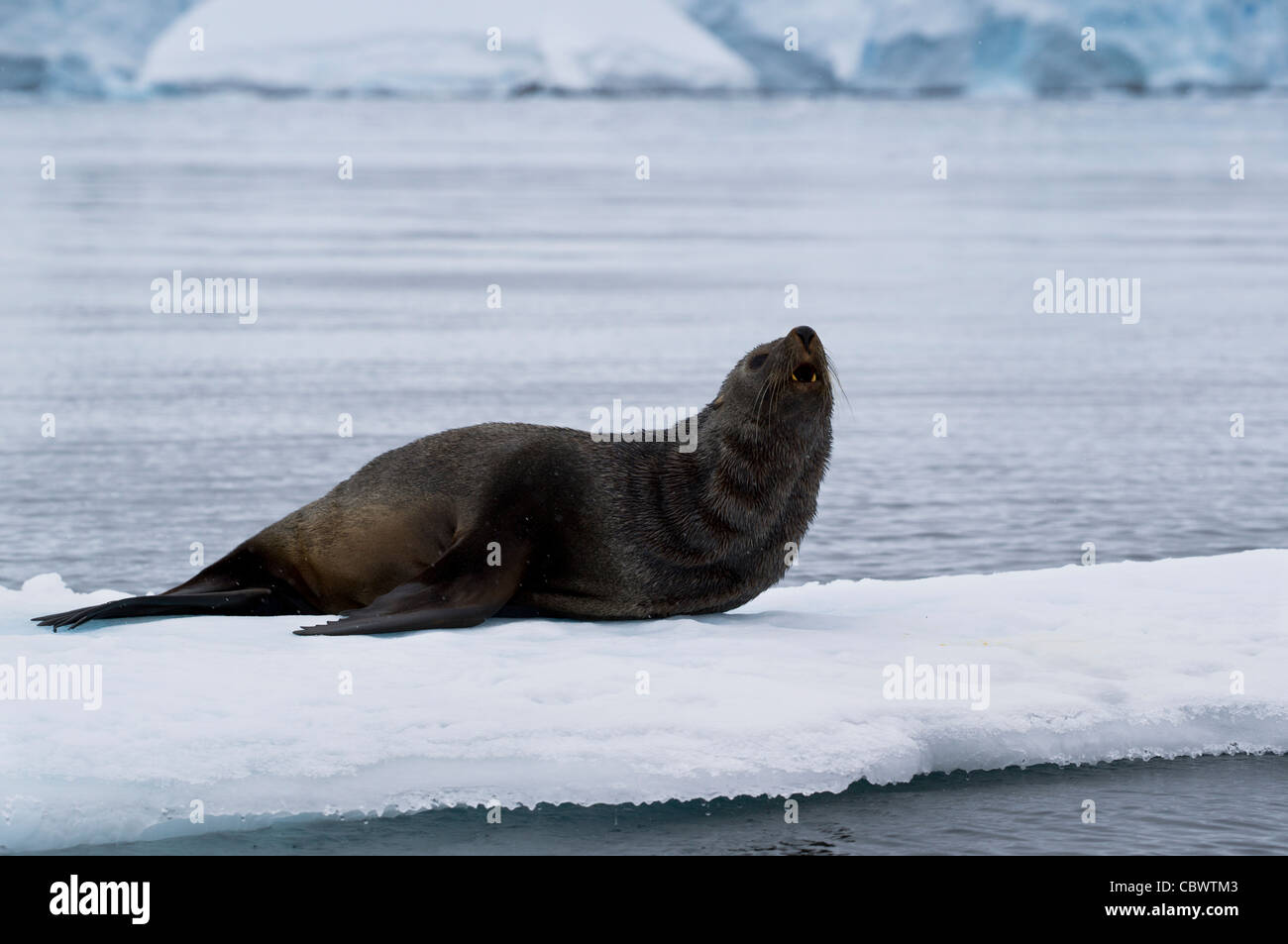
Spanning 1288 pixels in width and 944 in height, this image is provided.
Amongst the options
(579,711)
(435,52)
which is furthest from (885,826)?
(435,52)

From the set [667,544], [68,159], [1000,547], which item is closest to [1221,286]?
[1000,547]

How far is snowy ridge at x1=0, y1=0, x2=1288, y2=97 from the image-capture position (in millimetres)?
52631

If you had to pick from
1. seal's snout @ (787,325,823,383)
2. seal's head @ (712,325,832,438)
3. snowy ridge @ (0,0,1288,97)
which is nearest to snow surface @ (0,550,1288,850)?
seal's head @ (712,325,832,438)

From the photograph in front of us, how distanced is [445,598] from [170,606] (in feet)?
3.21

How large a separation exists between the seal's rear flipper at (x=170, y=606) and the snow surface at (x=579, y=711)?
67 millimetres

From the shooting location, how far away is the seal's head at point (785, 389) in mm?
5852

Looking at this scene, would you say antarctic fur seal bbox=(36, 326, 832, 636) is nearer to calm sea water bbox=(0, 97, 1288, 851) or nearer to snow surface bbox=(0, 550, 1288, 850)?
snow surface bbox=(0, 550, 1288, 850)

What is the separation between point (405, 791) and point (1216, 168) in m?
35.4

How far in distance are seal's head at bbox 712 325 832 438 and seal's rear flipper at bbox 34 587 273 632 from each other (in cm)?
178

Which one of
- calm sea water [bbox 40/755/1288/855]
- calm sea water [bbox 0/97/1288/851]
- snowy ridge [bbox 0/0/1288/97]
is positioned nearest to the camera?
calm sea water [bbox 40/755/1288/855]

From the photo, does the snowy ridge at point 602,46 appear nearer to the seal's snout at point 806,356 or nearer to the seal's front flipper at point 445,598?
the seal's snout at point 806,356

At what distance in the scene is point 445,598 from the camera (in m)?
Answer: 5.86

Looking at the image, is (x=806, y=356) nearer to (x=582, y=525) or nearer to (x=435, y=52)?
(x=582, y=525)

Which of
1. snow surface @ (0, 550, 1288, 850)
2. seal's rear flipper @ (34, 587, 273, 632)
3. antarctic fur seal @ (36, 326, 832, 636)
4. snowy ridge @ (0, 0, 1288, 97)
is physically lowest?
snow surface @ (0, 550, 1288, 850)
